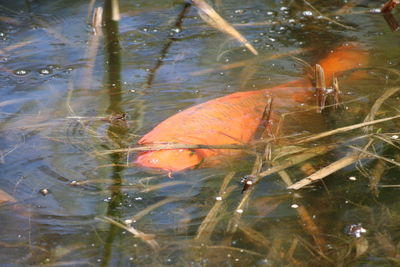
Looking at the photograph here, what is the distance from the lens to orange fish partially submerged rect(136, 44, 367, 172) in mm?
1999

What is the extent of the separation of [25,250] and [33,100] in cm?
90

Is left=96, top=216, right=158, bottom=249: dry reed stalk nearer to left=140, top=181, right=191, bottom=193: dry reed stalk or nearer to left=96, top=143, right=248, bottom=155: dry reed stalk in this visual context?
left=140, top=181, right=191, bottom=193: dry reed stalk

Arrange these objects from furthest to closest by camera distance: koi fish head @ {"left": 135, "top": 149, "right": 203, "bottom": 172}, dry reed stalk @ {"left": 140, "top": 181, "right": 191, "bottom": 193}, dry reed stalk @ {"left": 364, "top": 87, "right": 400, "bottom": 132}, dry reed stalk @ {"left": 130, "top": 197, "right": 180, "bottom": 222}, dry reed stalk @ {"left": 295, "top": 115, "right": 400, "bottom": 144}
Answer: dry reed stalk @ {"left": 364, "top": 87, "right": 400, "bottom": 132} → dry reed stalk @ {"left": 295, "top": 115, "right": 400, "bottom": 144} → koi fish head @ {"left": 135, "top": 149, "right": 203, "bottom": 172} → dry reed stalk @ {"left": 140, "top": 181, "right": 191, "bottom": 193} → dry reed stalk @ {"left": 130, "top": 197, "right": 180, "bottom": 222}

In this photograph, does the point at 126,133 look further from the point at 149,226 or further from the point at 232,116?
the point at 149,226

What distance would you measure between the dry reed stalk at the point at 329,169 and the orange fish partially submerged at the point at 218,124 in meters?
0.26

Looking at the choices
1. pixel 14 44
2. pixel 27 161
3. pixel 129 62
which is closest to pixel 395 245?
pixel 27 161

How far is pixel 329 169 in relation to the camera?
6.26 ft

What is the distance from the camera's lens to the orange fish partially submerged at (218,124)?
200 centimetres

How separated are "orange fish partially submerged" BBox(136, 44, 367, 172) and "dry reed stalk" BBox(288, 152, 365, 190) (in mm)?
261

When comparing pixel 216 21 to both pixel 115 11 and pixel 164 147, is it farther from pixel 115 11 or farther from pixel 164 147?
pixel 164 147

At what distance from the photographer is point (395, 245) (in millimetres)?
1600

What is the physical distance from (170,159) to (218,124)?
0.26 metres

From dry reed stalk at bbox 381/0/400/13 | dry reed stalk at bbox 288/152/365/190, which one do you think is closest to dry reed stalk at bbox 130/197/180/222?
dry reed stalk at bbox 288/152/365/190

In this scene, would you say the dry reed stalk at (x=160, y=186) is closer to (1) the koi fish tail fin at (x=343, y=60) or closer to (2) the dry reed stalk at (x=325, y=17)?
(1) the koi fish tail fin at (x=343, y=60)
